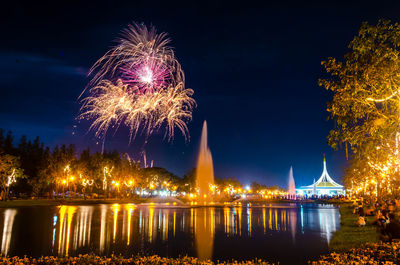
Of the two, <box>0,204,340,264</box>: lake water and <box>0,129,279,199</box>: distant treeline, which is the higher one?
<box>0,129,279,199</box>: distant treeline

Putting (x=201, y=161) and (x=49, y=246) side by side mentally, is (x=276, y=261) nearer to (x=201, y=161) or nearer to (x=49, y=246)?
(x=49, y=246)

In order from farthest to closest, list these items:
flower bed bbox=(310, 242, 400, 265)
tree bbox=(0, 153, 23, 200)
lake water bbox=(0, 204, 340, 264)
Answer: tree bbox=(0, 153, 23, 200), lake water bbox=(0, 204, 340, 264), flower bed bbox=(310, 242, 400, 265)

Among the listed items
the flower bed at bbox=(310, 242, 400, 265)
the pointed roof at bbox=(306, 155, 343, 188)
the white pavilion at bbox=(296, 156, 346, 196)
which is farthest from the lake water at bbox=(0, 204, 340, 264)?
the pointed roof at bbox=(306, 155, 343, 188)

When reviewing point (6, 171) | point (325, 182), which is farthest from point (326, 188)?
point (6, 171)

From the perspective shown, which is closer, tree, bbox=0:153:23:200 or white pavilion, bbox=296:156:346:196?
tree, bbox=0:153:23:200

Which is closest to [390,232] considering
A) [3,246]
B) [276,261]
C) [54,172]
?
[276,261]

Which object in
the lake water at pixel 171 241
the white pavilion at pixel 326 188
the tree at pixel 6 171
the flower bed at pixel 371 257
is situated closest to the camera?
the flower bed at pixel 371 257

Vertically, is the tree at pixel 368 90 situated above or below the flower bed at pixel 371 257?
above

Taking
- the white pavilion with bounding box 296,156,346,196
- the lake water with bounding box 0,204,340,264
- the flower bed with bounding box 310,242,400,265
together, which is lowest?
the lake water with bounding box 0,204,340,264

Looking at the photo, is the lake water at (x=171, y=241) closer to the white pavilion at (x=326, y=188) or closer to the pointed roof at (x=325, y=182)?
the white pavilion at (x=326, y=188)

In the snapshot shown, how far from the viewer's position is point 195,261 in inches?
419

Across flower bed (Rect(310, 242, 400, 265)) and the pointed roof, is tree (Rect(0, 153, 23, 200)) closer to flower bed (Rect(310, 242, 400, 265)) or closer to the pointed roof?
flower bed (Rect(310, 242, 400, 265))

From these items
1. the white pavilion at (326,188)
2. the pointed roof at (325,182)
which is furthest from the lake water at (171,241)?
the pointed roof at (325,182)

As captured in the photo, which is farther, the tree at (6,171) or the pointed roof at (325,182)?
the pointed roof at (325,182)
